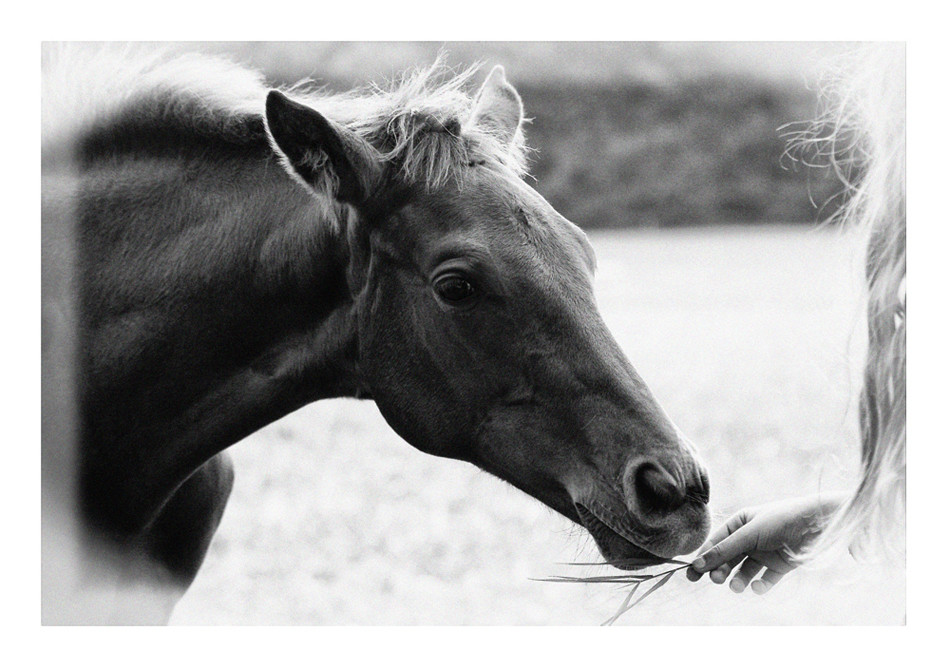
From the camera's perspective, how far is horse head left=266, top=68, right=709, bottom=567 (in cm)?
141

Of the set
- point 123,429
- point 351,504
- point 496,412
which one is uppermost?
point 496,412

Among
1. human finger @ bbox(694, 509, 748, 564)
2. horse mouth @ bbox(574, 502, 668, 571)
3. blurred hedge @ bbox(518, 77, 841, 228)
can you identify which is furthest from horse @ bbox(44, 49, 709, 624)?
blurred hedge @ bbox(518, 77, 841, 228)

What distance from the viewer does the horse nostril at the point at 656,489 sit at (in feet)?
4.51

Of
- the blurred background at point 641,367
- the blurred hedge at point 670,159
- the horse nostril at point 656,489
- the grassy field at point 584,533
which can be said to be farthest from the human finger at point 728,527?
the blurred hedge at point 670,159

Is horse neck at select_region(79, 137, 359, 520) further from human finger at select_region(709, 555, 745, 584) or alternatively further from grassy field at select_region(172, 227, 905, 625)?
human finger at select_region(709, 555, 745, 584)

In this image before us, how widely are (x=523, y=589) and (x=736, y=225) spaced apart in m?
1.29

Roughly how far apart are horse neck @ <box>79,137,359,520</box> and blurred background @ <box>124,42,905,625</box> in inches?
17.4

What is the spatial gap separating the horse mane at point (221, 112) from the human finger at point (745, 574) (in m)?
0.91

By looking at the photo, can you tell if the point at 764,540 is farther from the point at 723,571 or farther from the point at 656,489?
the point at 656,489

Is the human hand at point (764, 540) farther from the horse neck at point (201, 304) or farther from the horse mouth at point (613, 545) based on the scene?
the horse neck at point (201, 304)

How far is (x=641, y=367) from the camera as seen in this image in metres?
3.54
